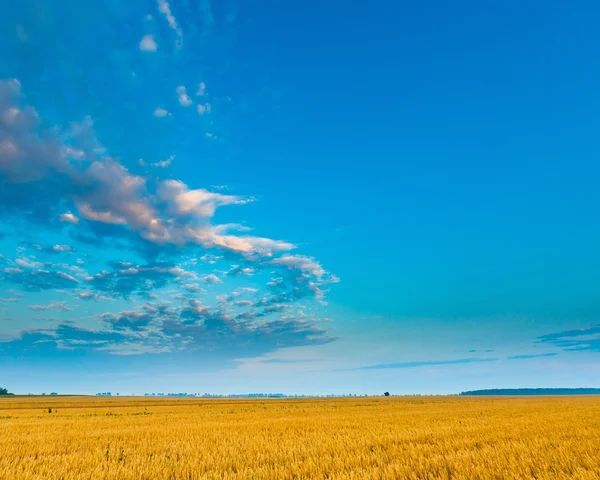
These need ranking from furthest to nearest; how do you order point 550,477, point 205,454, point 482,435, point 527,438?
point 482,435
point 527,438
point 205,454
point 550,477

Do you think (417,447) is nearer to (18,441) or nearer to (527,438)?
(527,438)

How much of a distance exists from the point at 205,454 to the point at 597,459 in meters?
11.2

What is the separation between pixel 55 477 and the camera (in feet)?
32.2

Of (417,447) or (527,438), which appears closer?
(417,447)

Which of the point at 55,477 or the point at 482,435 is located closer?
the point at 55,477

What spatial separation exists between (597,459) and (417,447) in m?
4.87

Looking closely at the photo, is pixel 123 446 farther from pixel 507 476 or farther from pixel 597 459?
pixel 597 459

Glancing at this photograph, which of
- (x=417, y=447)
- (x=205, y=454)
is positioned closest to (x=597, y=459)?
(x=417, y=447)

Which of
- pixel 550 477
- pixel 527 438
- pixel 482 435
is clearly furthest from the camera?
pixel 482 435

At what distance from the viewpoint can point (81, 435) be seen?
1984cm

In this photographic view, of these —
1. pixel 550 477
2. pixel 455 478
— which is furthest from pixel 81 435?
pixel 550 477

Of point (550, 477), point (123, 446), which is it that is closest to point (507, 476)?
point (550, 477)

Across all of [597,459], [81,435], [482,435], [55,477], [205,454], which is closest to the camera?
[55,477]

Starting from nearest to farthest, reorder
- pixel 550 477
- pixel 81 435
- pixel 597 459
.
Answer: pixel 550 477
pixel 597 459
pixel 81 435
